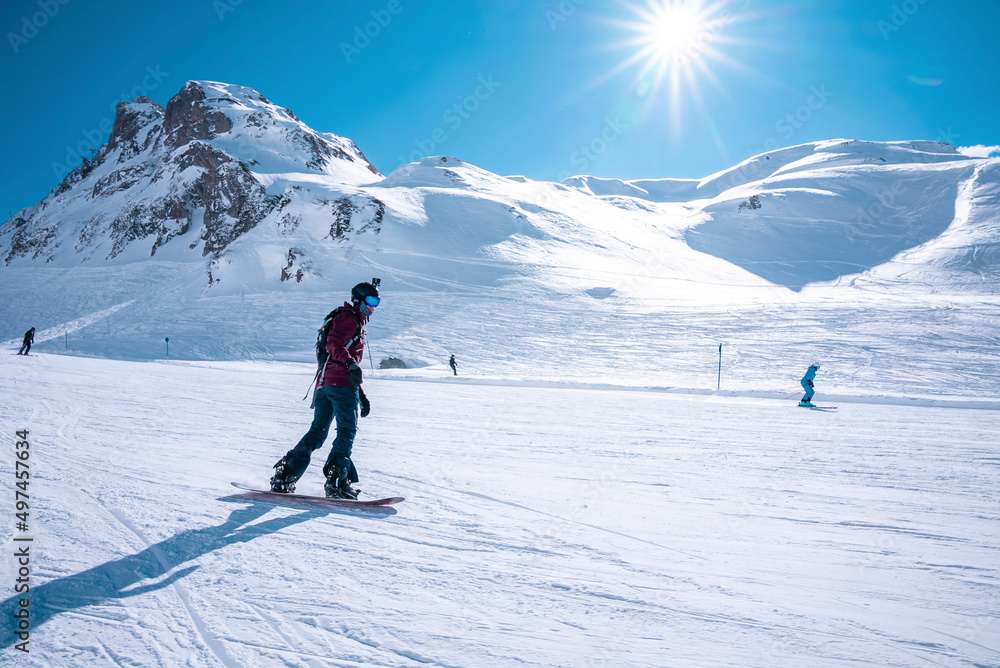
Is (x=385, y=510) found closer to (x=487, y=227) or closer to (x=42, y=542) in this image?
(x=42, y=542)

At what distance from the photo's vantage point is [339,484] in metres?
4.65

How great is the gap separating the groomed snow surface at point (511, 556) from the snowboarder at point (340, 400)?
1.23 feet

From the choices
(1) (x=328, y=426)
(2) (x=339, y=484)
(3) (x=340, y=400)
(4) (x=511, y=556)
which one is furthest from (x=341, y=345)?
(4) (x=511, y=556)

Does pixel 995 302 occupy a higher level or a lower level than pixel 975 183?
lower

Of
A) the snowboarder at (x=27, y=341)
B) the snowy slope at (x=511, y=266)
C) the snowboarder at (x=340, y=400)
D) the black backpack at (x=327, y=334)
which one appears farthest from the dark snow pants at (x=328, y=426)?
the snowboarder at (x=27, y=341)

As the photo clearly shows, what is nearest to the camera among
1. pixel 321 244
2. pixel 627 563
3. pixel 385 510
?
pixel 627 563

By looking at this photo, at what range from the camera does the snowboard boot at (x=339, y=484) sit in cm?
462

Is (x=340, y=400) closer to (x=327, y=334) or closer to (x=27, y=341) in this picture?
(x=327, y=334)

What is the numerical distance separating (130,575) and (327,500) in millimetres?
1660

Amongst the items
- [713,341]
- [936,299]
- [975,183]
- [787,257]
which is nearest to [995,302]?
[936,299]

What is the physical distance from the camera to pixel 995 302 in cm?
3017

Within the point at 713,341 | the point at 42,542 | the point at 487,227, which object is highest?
the point at 487,227

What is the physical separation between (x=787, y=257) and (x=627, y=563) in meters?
70.9

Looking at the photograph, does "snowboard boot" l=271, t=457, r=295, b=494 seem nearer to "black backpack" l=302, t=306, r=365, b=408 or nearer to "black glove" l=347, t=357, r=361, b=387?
"black backpack" l=302, t=306, r=365, b=408
